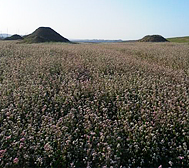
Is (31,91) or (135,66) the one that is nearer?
(31,91)

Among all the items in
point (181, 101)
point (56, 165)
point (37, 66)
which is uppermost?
point (37, 66)

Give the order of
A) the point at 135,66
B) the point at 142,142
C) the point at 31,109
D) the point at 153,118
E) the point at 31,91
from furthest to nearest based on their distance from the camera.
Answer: the point at 135,66 < the point at 31,91 < the point at 31,109 < the point at 153,118 < the point at 142,142

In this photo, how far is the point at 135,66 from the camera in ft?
32.6

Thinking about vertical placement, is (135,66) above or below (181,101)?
above

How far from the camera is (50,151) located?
3355 mm

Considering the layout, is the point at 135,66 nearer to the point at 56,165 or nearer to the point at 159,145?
the point at 159,145

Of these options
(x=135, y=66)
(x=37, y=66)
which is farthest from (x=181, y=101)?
(x=37, y=66)

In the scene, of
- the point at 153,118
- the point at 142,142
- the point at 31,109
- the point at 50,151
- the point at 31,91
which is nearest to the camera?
the point at 50,151

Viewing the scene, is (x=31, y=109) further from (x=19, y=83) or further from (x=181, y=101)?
(x=181, y=101)

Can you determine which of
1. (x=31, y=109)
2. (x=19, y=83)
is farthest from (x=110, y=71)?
(x=31, y=109)

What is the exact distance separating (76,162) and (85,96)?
2811mm

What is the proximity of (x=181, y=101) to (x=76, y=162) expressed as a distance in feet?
11.1

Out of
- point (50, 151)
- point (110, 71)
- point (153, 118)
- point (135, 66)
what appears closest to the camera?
point (50, 151)

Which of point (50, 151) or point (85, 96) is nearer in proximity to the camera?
point (50, 151)
